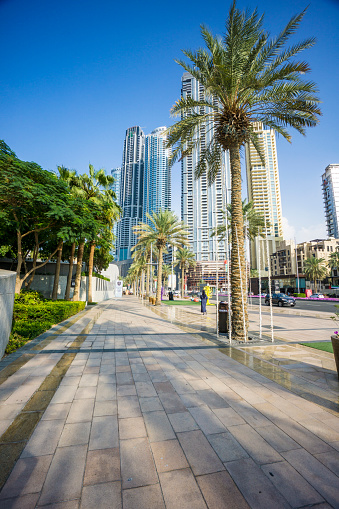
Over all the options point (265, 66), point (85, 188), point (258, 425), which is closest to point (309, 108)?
point (265, 66)

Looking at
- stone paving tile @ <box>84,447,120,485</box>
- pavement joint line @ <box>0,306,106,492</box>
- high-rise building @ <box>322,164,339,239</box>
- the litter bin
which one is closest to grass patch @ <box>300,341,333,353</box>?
the litter bin

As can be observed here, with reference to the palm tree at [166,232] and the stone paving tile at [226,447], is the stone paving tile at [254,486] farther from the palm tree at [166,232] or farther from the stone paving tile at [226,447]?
the palm tree at [166,232]

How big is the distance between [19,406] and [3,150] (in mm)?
10345

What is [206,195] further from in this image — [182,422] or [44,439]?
[44,439]

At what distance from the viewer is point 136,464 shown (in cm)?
227

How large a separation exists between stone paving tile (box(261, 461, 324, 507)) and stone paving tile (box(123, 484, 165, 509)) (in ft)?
3.46

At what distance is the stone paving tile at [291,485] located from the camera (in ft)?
6.13

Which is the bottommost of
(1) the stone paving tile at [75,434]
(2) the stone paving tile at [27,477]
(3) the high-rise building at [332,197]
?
(1) the stone paving tile at [75,434]

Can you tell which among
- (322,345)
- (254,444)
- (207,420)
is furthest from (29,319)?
(322,345)

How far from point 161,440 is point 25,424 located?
5.88ft

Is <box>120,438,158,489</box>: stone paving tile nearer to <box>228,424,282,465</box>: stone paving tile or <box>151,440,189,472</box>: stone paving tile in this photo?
<box>151,440,189,472</box>: stone paving tile

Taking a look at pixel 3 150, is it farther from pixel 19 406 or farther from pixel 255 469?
pixel 255 469

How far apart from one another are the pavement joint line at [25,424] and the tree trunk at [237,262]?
229 inches

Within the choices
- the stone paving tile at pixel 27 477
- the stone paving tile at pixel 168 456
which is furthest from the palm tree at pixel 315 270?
the stone paving tile at pixel 27 477
